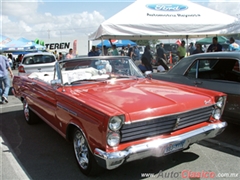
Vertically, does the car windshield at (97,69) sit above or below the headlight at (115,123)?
above

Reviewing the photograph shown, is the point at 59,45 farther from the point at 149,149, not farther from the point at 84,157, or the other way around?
the point at 149,149

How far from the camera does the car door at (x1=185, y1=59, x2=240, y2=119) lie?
14.4ft

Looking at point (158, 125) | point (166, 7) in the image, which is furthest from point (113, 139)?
point (166, 7)

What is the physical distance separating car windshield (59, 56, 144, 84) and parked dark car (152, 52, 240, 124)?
1.15 metres

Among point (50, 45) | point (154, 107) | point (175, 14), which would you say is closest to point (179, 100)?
point (154, 107)

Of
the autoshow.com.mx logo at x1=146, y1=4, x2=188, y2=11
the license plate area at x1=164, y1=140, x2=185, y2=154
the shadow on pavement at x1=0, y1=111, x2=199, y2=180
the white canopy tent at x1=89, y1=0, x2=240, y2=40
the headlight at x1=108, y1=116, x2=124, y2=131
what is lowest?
the shadow on pavement at x1=0, y1=111, x2=199, y2=180

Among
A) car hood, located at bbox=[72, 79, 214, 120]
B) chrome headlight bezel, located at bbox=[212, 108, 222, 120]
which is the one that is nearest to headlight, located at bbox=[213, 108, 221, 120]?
chrome headlight bezel, located at bbox=[212, 108, 222, 120]

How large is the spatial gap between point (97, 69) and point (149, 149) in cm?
207

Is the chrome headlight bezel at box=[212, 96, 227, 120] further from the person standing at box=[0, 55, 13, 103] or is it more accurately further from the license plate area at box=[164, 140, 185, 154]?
the person standing at box=[0, 55, 13, 103]

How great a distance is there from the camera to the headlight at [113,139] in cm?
265

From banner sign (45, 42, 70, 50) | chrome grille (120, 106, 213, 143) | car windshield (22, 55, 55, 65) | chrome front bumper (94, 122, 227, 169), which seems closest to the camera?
chrome front bumper (94, 122, 227, 169)

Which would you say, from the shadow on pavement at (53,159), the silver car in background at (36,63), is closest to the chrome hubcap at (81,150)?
the shadow on pavement at (53,159)

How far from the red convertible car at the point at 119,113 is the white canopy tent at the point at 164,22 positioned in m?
4.02

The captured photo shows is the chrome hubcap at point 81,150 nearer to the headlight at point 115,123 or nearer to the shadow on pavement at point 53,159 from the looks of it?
the shadow on pavement at point 53,159
